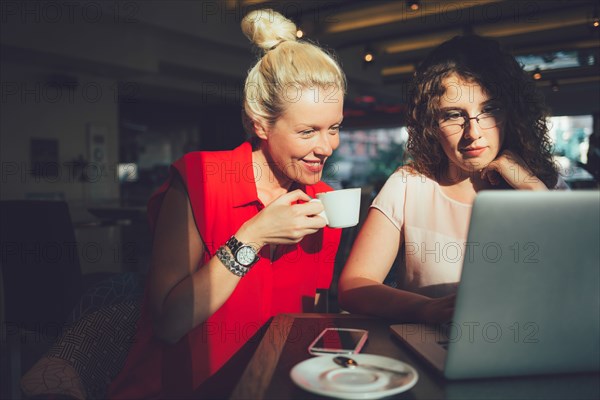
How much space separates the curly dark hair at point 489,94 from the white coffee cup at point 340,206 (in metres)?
0.50

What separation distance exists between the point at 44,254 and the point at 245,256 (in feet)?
6.34

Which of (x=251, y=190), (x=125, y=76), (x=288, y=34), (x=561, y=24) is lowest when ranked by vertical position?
(x=251, y=190)

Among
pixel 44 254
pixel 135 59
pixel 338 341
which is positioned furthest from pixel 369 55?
pixel 338 341

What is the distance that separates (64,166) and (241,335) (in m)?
6.00

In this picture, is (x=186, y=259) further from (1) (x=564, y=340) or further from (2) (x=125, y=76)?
(2) (x=125, y=76)

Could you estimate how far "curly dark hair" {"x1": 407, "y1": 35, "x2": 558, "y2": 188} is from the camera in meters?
1.41

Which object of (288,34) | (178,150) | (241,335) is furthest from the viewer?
(178,150)

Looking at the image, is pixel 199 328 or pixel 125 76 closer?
pixel 199 328

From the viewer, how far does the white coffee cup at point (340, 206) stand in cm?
108

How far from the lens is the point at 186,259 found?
1151 mm

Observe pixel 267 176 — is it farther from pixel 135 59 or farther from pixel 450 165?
→ pixel 135 59

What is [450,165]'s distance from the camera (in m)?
1.51

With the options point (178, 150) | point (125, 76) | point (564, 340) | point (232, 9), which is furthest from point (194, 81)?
point (564, 340)

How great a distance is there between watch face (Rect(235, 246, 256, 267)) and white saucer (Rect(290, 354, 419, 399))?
0.38 metres
